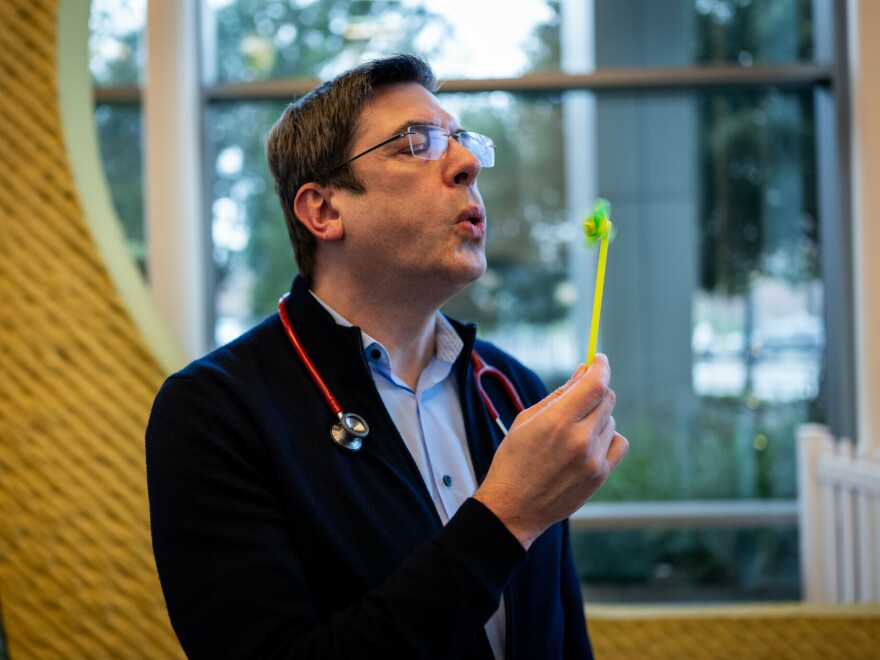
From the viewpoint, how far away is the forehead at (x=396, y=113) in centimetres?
139

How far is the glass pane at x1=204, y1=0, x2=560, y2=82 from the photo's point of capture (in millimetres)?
3227

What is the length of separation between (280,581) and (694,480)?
2465 millimetres

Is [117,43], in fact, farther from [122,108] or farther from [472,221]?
[472,221]

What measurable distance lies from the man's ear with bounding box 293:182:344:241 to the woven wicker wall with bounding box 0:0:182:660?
0.97 metres

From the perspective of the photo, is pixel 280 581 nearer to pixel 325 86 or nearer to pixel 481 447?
pixel 481 447

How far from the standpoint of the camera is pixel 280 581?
1.01 meters

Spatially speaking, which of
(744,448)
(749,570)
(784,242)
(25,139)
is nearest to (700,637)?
(749,570)

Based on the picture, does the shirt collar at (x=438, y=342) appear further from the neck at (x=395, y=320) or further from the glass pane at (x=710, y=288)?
the glass pane at (x=710, y=288)

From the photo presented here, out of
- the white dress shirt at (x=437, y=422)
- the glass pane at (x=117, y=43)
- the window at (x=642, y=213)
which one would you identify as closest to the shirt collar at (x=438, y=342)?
the white dress shirt at (x=437, y=422)

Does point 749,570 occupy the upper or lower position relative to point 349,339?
lower

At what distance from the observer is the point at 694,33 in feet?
10.5

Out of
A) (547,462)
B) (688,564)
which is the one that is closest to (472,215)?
(547,462)

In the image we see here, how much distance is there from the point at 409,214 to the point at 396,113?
0.65 ft

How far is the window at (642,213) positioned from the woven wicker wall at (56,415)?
107cm
